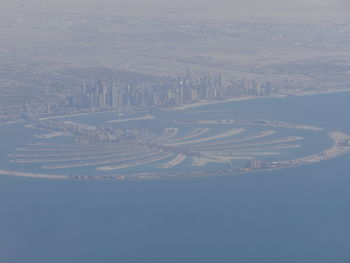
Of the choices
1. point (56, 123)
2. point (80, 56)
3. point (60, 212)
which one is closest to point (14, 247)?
point (60, 212)

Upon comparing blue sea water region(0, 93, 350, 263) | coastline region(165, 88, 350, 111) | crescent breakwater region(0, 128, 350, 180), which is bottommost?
blue sea water region(0, 93, 350, 263)

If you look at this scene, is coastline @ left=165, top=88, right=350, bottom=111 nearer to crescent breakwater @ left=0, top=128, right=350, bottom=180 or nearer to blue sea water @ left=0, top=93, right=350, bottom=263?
crescent breakwater @ left=0, top=128, right=350, bottom=180

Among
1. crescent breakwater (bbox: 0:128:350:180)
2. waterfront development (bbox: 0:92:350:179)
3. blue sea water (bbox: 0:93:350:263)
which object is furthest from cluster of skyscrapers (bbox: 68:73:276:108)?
blue sea water (bbox: 0:93:350:263)

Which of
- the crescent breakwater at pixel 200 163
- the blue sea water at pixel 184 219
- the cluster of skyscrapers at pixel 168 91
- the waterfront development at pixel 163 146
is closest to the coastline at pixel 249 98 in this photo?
the cluster of skyscrapers at pixel 168 91

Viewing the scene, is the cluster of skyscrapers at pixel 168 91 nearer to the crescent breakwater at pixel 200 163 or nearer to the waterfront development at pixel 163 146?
the waterfront development at pixel 163 146

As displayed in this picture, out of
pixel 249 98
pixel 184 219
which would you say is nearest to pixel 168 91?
pixel 249 98

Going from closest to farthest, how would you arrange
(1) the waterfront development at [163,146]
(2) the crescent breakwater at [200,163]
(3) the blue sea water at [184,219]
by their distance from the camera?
(3) the blue sea water at [184,219]
(2) the crescent breakwater at [200,163]
(1) the waterfront development at [163,146]

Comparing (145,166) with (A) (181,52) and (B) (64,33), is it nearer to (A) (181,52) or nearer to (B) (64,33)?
(A) (181,52)
